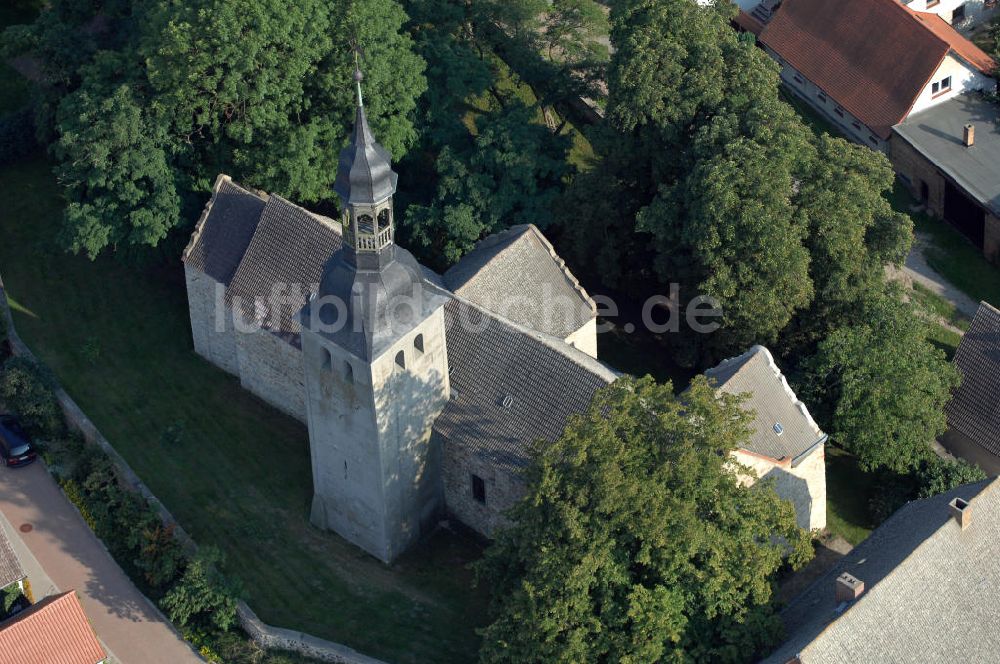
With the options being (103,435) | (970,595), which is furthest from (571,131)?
(970,595)

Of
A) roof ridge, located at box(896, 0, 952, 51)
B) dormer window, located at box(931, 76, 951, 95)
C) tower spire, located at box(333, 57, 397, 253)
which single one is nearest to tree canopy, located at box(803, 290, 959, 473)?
dormer window, located at box(931, 76, 951, 95)

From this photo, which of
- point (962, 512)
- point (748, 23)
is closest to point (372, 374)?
point (962, 512)

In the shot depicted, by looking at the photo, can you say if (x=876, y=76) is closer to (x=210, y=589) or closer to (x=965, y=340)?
(x=965, y=340)

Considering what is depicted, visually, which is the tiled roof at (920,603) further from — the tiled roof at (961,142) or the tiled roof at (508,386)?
the tiled roof at (961,142)

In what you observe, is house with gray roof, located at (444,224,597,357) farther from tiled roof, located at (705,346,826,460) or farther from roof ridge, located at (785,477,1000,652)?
roof ridge, located at (785,477,1000,652)

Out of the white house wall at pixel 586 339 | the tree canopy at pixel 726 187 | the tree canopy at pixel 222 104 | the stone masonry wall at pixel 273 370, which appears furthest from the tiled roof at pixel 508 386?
the tree canopy at pixel 222 104
